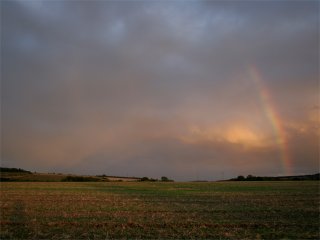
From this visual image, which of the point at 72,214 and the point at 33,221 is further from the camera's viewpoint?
the point at 72,214


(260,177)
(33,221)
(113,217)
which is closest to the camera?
(33,221)

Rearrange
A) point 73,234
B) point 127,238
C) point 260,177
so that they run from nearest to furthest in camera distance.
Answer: point 127,238 → point 73,234 → point 260,177

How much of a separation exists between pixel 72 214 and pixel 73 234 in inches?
273

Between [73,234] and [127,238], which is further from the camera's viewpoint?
[73,234]

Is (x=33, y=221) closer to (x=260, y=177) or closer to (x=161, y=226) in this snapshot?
(x=161, y=226)

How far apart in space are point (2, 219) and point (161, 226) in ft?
33.3

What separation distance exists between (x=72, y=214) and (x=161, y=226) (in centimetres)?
754

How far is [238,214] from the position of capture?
2359cm

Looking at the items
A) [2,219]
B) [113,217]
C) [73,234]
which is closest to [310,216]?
[113,217]

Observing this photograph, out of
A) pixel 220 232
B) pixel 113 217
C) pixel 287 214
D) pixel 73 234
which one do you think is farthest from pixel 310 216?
pixel 73 234

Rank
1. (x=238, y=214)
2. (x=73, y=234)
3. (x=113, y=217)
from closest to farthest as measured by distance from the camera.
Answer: (x=73, y=234) < (x=113, y=217) < (x=238, y=214)

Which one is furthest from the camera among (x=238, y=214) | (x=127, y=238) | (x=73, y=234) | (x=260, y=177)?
(x=260, y=177)

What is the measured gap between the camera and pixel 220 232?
17.1 metres

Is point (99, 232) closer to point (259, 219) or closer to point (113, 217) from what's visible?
point (113, 217)
